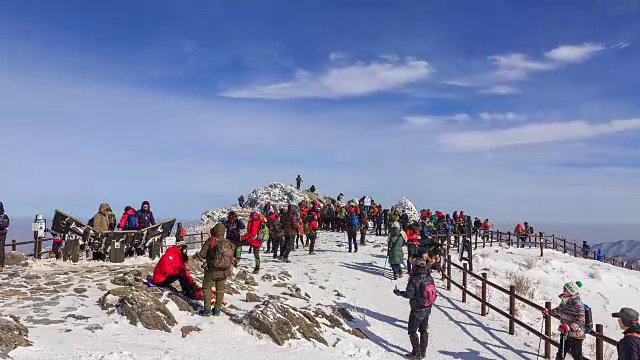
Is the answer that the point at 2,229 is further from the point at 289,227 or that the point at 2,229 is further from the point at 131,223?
the point at 289,227

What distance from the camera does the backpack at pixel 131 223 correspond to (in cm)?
1323

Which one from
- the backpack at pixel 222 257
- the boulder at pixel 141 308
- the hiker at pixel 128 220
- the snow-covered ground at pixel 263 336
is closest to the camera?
the snow-covered ground at pixel 263 336

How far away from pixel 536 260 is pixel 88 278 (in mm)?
21249

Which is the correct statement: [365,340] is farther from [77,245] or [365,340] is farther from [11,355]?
[77,245]

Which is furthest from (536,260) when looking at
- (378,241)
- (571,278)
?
(378,241)

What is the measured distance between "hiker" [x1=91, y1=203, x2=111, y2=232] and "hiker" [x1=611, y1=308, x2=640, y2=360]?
12341 millimetres

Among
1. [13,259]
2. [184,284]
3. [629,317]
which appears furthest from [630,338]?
[13,259]

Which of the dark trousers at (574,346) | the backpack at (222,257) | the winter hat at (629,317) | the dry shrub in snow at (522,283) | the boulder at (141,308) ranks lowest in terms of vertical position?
the dry shrub in snow at (522,283)

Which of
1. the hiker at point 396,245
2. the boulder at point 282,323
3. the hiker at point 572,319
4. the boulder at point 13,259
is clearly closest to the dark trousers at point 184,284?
the boulder at point 282,323

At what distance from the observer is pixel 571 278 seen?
21516 millimetres

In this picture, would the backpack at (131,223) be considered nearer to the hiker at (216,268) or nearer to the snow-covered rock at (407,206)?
the hiker at (216,268)

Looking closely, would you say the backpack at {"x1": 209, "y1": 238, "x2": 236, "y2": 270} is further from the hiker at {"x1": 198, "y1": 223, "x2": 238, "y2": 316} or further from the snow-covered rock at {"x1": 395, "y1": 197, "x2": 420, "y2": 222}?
the snow-covered rock at {"x1": 395, "y1": 197, "x2": 420, "y2": 222}

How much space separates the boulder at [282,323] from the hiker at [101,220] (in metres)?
6.52

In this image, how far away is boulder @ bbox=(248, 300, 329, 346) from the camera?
8227 millimetres
